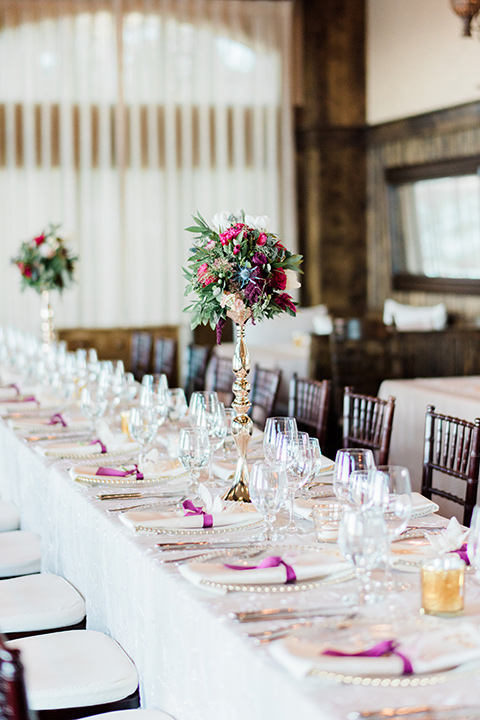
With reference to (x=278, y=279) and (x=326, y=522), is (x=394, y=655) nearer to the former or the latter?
(x=326, y=522)

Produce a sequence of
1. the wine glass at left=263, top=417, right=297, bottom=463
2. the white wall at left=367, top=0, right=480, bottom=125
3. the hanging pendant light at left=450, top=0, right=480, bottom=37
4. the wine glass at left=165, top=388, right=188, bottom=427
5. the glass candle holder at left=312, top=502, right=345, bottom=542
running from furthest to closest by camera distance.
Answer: the white wall at left=367, top=0, right=480, bottom=125 → the hanging pendant light at left=450, top=0, right=480, bottom=37 → the wine glass at left=165, top=388, right=188, bottom=427 → the wine glass at left=263, top=417, right=297, bottom=463 → the glass candle holder at left=312, top=502, right=345, bottom=542

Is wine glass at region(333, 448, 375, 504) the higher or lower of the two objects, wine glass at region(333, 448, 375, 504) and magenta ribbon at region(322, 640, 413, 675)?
the higher

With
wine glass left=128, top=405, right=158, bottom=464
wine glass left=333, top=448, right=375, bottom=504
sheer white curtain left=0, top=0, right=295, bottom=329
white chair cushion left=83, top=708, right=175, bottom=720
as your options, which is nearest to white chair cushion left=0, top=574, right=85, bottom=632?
wine glass left=128, top=405, right=158, bottom=464

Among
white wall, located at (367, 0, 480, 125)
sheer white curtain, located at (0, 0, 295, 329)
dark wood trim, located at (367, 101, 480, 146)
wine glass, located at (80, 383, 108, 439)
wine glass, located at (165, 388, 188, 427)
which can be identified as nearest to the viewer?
wine glass, located at (80, 383, 108, 439)

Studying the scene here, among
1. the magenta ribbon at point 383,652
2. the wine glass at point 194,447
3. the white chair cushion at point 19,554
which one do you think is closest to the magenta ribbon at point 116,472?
the wine glass at point 194,447

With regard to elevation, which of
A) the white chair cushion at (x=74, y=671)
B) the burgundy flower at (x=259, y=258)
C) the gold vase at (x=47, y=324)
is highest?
the burgundy flower at (x=259, y=258)

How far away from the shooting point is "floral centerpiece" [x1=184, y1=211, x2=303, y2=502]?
8.38ft

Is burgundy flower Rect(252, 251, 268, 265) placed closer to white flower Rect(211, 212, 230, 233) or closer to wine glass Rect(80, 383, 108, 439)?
white flower Rect(211, 212, 230, 233)

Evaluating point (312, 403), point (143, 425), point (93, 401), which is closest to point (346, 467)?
point (143, 425)

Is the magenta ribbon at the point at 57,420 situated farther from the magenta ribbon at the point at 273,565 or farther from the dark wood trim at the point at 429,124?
the dark wood trim at the point at 429,124

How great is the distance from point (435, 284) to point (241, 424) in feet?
21.4

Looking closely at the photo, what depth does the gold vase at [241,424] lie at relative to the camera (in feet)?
8.20

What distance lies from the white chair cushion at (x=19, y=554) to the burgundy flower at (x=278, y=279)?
47.3 inches

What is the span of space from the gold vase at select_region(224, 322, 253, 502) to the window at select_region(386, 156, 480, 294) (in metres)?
5.93
